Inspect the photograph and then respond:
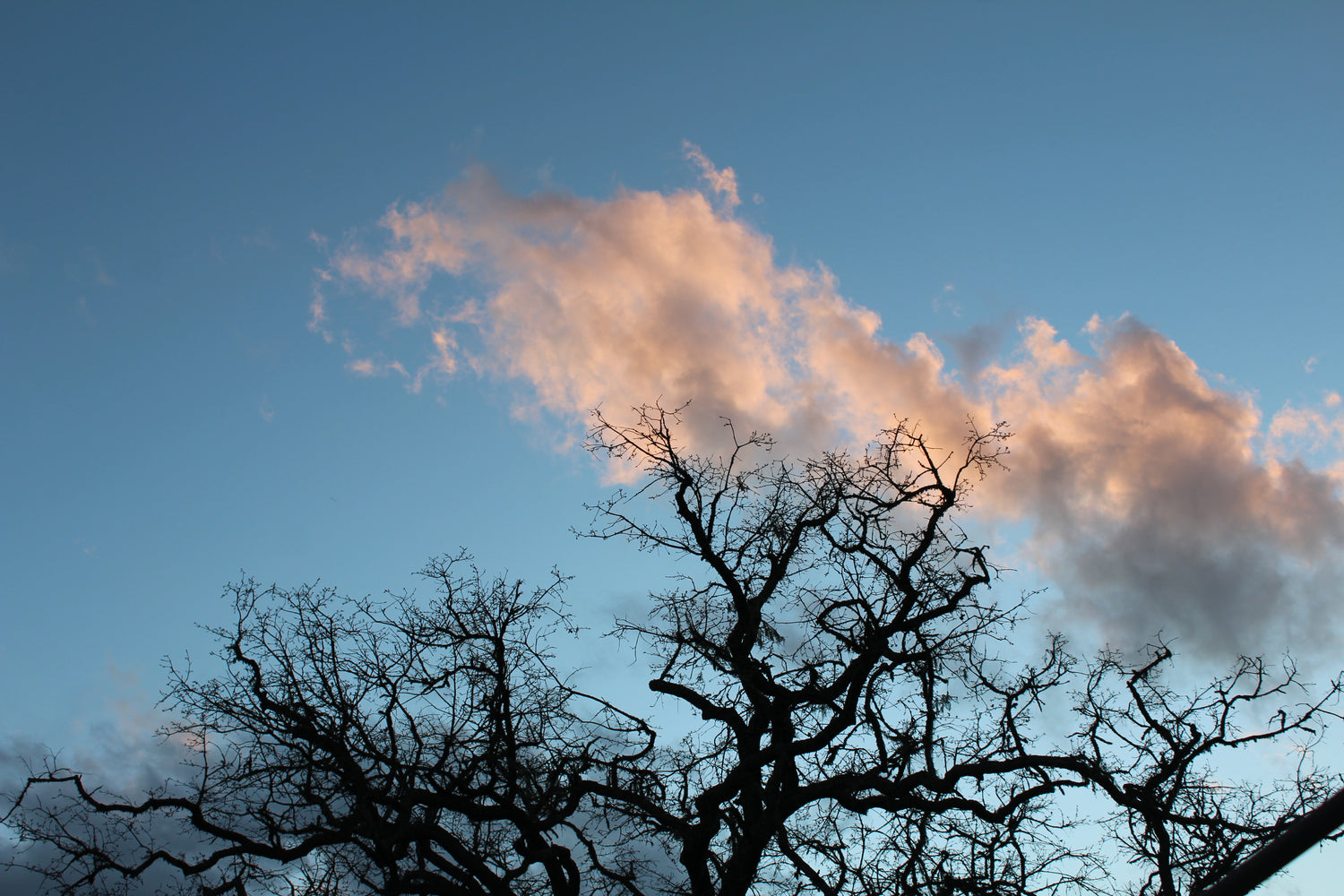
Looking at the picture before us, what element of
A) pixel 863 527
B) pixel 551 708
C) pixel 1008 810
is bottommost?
pixel 1008 810

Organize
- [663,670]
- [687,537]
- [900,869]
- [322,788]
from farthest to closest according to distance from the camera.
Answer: [687,537]
[663,670]
[322,788]
[900,869]

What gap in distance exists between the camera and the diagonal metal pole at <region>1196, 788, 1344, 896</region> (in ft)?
5.31

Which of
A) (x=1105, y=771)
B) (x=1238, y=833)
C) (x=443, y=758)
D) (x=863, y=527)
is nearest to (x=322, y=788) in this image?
(x=443, y=758)

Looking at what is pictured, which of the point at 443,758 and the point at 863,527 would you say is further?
the point at 863,527

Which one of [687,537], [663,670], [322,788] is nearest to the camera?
[322,788]

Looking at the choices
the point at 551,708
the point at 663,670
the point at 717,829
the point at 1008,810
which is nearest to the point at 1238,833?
the point at 1008,810

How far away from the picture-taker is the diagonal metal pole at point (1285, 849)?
1619 mm

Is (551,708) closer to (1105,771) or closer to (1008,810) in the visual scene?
(1008,810)

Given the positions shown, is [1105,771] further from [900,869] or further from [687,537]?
[687,537]

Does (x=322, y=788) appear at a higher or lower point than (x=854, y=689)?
lower

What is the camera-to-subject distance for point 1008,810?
1012 centimetres

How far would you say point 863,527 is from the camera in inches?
474

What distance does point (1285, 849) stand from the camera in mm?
1695

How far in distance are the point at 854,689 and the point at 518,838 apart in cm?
453
